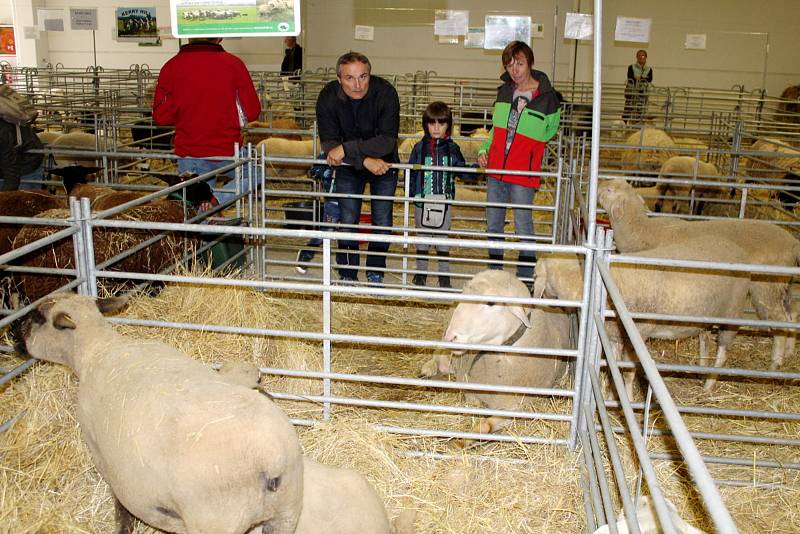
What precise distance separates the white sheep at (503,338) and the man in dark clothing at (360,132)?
1.84 metres

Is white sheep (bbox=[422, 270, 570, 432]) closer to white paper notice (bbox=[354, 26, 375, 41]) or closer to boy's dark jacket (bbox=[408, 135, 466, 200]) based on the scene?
boy's dark jacket (bbox=[408, 135, 466, 200])

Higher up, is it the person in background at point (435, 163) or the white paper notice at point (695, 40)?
the white paper notice at point (695, 40)

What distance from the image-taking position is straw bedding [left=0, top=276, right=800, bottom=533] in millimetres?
3016

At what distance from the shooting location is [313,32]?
1680 cm

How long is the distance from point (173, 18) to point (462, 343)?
197 cm

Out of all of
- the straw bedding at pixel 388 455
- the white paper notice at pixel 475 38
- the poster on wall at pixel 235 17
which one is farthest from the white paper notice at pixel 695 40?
the poster on wall at pixel 235 17

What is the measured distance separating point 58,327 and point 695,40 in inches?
639

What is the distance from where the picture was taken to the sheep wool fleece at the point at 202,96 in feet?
19.1

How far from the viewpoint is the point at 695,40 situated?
16.0 metres

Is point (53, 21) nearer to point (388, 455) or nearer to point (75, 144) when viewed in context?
point (75, 144)

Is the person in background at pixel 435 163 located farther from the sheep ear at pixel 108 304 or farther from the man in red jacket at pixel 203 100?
the sheep ear at pixel 108 304

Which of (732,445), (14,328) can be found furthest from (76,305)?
(732,445)

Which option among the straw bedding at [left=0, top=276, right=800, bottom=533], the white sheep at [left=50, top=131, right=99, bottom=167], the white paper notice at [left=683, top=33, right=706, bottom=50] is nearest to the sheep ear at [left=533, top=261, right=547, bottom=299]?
the straw bedding at [left=0, top=276, right=800, bottom=533]

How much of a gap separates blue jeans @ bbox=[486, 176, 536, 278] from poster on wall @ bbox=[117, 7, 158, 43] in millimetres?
13482
